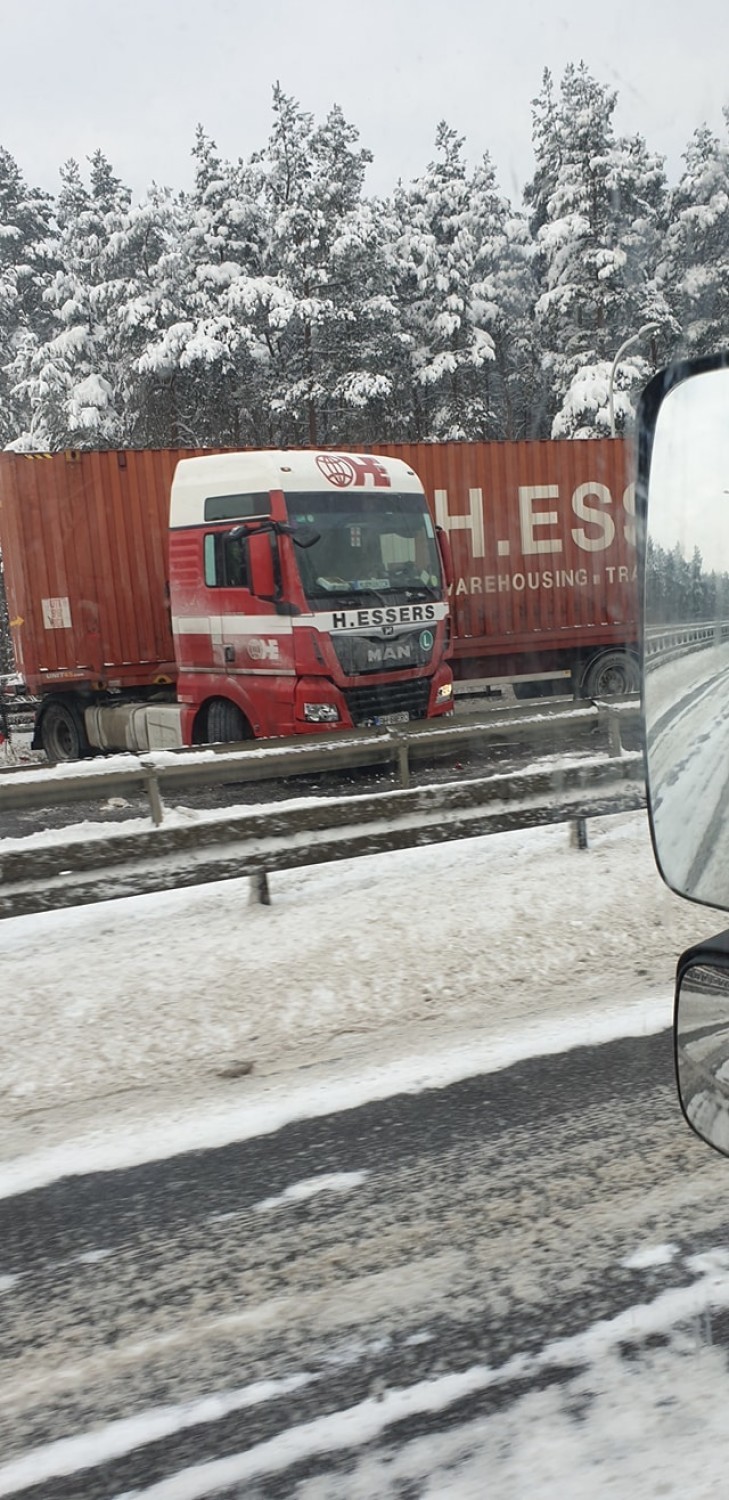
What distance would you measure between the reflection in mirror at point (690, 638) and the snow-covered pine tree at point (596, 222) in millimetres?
713

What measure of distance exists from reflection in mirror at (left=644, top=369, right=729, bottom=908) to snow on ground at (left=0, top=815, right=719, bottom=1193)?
2.73 metres

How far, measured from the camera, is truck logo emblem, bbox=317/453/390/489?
35.1 ft

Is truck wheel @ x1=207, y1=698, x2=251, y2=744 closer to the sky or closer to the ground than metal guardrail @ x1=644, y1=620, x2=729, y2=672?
closer to the ground

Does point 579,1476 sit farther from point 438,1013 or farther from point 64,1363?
point 438,1013

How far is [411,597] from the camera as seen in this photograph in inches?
433

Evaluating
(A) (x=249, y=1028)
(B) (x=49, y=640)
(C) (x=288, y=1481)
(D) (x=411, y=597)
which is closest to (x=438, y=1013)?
(A) (x=249, y=1028)

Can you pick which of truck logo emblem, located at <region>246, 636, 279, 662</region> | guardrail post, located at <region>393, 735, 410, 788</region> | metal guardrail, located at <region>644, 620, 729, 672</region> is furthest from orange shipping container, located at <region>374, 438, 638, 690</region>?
metal guardrail, located at <region>644, 620, 729, 672</region>

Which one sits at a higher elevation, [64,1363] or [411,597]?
[411,597]

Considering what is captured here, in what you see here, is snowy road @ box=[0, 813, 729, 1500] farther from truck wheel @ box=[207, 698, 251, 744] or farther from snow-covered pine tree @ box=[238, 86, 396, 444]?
snow-covered pine tree @ box=[238, 86, 396, 444]

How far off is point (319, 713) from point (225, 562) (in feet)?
5.58

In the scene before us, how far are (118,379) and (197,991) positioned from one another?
28.3 metres

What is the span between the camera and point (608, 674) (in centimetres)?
1644

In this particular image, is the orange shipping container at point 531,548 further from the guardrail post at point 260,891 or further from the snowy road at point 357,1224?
the snowy road at point 357,1224

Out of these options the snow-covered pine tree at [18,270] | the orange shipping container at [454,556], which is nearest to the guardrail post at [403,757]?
the orange shipping container at [454,556]
